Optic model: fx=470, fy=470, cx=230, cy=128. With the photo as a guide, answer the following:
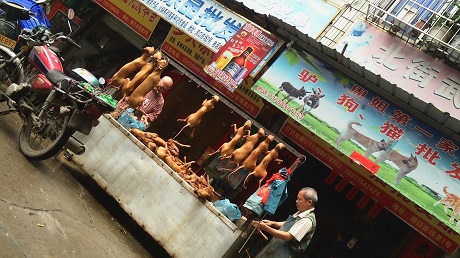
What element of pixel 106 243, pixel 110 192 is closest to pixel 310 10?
pixel 110 192

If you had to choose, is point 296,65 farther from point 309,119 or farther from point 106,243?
point 106,243

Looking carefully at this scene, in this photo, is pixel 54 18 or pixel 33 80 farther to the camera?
pixel 54 18

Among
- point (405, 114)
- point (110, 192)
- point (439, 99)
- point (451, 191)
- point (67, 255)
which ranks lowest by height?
point (67, 255)

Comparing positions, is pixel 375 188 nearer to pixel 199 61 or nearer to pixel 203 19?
pixel 199 61

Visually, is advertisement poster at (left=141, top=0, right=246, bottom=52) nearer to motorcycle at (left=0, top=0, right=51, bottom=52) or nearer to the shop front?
the shop front

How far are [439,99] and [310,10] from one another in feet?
10.4

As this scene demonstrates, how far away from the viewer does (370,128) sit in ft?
27.7

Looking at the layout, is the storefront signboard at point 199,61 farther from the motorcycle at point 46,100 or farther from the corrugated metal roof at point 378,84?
the motorcycle at point 46,100

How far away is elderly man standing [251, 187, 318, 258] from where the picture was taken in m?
6.24

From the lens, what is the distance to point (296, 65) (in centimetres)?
942

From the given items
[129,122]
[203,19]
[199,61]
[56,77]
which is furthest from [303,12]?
[56,77]

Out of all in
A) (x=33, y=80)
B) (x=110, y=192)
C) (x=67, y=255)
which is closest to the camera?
(x=67, y=255)

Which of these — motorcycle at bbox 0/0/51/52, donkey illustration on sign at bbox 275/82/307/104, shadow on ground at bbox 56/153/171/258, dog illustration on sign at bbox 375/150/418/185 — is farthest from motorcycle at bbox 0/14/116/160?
dog illustration on sign at bbox 375/150/418/185

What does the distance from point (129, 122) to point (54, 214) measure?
Answer: 2.82 metres
